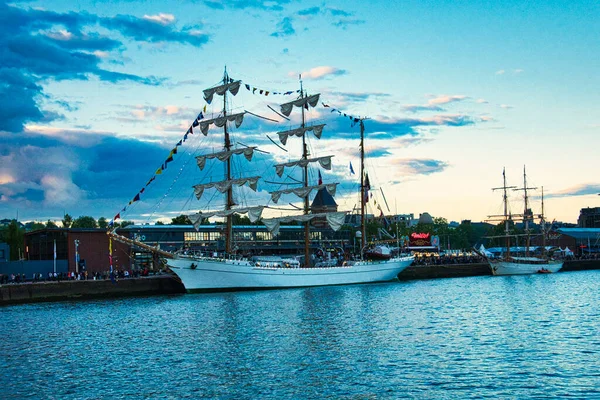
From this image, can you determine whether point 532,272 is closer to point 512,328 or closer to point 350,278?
point 350,278

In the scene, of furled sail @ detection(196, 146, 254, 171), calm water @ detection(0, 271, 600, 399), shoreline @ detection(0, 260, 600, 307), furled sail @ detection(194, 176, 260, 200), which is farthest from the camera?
furled sail @ detection(196, 146, 254, 171)

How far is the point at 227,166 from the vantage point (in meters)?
85.6

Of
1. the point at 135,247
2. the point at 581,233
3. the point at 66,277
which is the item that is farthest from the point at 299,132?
the point at 581,233

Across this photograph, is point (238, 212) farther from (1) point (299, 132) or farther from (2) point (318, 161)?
(1) point (299, 132)

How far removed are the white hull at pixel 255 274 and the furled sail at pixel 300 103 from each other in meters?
22.1

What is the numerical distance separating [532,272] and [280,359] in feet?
292

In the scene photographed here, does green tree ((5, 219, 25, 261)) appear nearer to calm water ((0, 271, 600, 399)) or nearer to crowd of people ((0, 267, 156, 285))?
crowd of people ((0, 267, 156, 285))

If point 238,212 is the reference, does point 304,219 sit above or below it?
below

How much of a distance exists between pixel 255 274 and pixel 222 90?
2421cm

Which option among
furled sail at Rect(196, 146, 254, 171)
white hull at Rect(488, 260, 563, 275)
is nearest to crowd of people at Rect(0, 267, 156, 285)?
furled sail at Rect(196, 146, 254, 171)

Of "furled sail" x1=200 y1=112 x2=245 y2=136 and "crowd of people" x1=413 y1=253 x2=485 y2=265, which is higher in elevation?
"furled sail" x1=200 y1=112 x2=245 y2=136

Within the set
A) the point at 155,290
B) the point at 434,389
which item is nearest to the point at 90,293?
the point at 155,290

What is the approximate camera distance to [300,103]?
91.5 metres

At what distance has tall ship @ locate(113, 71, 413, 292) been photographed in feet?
241
